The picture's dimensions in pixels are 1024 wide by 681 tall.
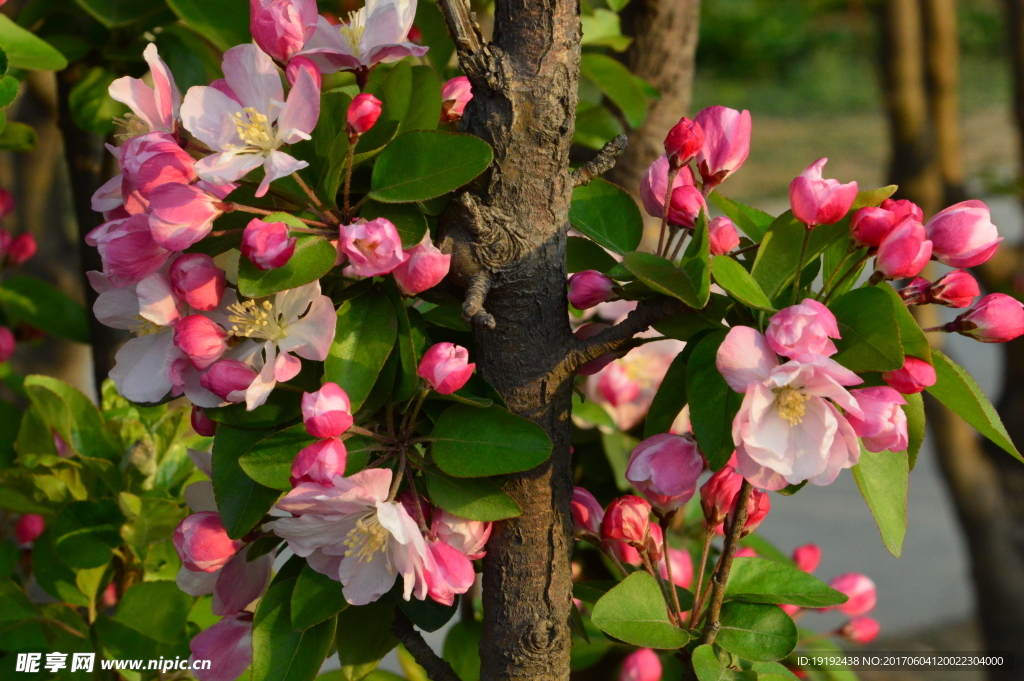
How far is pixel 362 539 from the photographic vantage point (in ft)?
2.16

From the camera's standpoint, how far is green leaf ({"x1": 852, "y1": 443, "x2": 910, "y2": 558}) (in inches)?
24.4

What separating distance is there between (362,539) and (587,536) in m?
0.20

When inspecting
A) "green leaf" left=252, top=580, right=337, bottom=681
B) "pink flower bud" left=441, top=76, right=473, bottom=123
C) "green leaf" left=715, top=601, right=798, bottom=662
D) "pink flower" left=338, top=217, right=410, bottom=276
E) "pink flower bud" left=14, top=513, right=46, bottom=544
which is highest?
"pink flower bud" left=441, top=76, right=473, bottom=123

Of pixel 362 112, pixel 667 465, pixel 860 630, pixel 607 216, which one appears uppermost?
pixel 362 112

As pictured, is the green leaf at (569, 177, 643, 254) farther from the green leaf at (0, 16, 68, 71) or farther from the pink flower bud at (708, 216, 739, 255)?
the green leaf at (0, 16, 68, 71)

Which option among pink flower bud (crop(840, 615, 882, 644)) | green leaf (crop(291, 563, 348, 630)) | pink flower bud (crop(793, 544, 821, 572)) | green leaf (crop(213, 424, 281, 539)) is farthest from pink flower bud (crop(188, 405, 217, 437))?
pink flower bud (crop(840, 615, 882, 644))

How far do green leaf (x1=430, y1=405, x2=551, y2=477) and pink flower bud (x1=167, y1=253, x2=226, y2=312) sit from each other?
18 cm

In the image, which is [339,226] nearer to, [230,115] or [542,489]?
[230,115]

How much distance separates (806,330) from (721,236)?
0.17m

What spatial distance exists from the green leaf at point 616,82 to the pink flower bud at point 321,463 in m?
0.65

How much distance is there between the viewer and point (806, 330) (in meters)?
0.56

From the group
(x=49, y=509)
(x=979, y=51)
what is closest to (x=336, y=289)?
(x=49, y=509)

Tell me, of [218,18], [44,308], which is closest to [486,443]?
[218,18]

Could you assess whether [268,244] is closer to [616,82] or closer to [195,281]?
[195,281]
